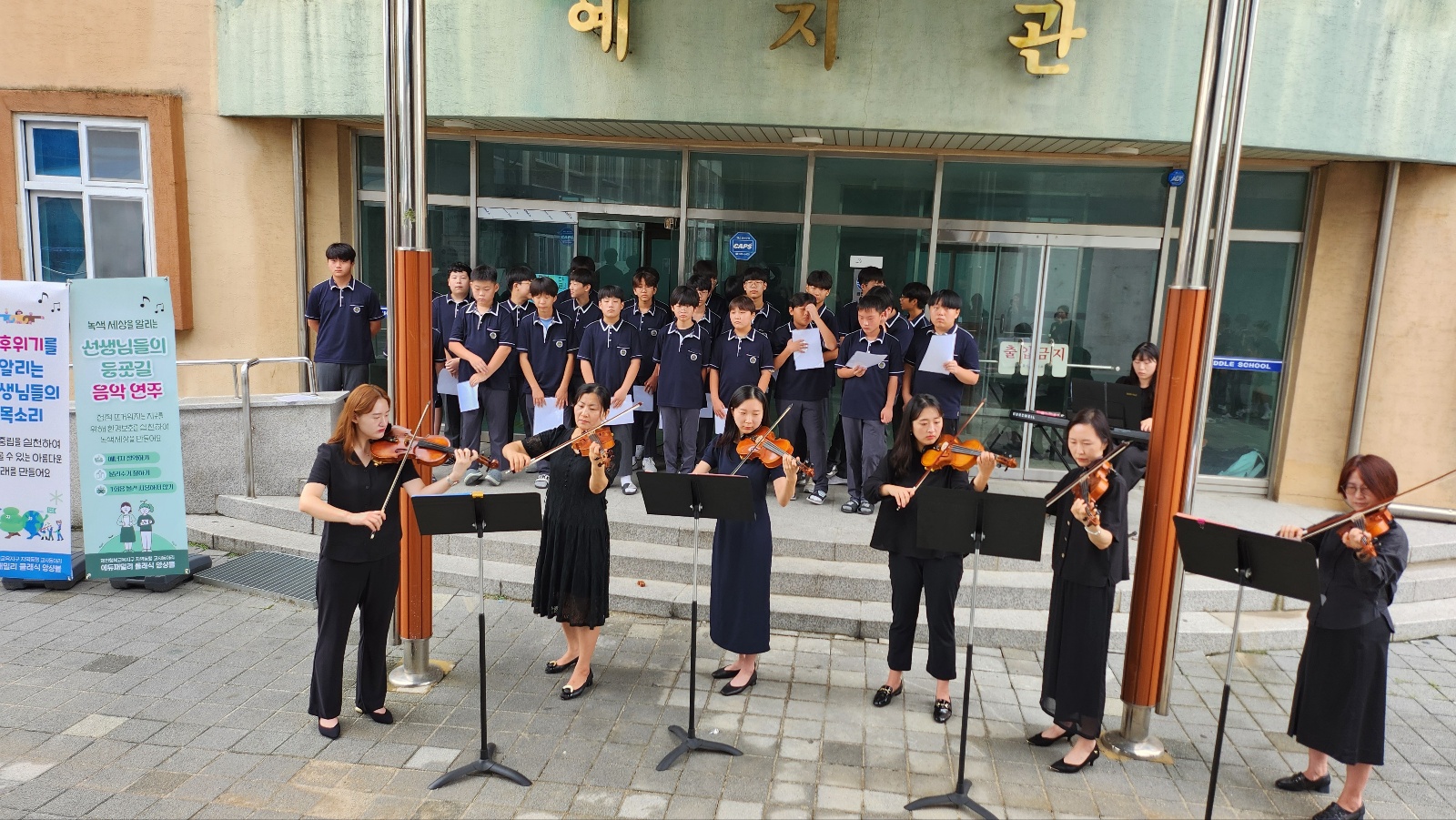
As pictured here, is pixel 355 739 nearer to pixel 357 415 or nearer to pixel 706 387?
pixel 357 415

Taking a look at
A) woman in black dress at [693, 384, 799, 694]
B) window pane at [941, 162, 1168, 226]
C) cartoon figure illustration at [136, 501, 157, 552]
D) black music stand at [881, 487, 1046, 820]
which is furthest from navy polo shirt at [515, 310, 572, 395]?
black music stand at [881, 487, 1046, 820]

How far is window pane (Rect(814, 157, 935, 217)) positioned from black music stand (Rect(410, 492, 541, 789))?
576 centimetres

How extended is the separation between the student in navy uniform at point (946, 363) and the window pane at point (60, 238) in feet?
27.1

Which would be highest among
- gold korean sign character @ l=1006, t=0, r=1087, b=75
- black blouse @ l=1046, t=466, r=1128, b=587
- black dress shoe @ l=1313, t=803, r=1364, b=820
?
gold korean sign character @ l=1006, t=0, r=1087, b=75

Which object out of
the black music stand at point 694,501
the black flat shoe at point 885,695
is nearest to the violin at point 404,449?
the black music stand at point 694,501

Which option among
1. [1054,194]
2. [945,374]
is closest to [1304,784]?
[945,374]

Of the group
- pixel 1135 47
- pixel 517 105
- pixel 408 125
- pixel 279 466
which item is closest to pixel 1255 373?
pixel 1135 47

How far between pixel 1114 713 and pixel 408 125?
543 centimetres

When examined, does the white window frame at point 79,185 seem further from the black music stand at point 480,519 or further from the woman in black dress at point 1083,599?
the woman in black dress at point 1083,599

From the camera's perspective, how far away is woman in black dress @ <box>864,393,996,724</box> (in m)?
5.08

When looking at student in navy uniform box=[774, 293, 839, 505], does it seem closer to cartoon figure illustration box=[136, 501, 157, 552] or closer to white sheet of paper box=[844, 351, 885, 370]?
white sheet of paper box=[844, 351, 885, 370]

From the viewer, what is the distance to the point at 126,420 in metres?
6.41

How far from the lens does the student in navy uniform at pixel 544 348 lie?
808cm

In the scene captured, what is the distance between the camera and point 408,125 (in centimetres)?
530
